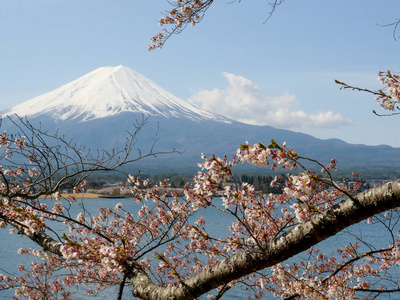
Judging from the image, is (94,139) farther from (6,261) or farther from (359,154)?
(6,261)

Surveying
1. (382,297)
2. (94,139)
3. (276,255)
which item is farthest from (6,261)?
(94,139)

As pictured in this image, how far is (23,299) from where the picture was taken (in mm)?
12844

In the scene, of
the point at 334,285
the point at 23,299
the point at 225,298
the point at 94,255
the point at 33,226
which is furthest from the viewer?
the point at 225,298

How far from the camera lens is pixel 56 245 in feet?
8.53

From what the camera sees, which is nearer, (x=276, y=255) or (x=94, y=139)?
(x=276, y=255)

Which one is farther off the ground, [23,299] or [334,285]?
[334,285]

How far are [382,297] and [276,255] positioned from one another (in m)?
15.0

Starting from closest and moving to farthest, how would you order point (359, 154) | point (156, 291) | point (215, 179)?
point (215, 179), point (156, 291), point (359, 154)

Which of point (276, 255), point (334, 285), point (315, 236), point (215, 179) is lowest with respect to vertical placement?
point (334, 285)

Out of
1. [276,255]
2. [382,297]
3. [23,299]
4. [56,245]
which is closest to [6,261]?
[23,299]

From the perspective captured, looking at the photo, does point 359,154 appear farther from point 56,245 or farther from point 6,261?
point 56,245

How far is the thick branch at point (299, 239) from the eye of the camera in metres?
1.56

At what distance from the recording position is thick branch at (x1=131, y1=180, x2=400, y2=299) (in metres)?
1.56

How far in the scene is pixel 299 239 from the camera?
5.53ft
